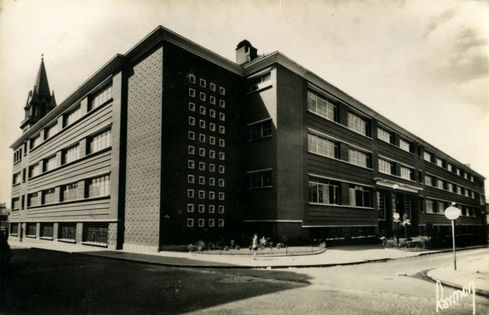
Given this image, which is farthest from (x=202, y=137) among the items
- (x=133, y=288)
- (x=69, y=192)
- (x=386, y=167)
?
(x=386, y=167)

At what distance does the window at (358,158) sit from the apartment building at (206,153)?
0.13m

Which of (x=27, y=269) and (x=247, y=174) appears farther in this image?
(x=247, y=174)

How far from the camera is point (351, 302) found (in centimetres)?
913

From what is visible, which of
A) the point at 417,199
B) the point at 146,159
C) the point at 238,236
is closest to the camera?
the point at 146,159

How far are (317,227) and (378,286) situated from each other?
1870 centimetres

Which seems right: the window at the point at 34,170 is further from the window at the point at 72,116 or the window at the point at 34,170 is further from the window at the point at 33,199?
the window at the point at 72,116

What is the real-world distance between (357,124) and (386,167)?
8300 mm

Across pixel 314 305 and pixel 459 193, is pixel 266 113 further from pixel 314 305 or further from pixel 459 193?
pixel 459 193

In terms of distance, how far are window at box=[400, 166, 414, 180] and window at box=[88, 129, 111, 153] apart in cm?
3572

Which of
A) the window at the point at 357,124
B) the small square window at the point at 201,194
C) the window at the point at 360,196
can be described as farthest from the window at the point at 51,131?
the window at the point at 360,196

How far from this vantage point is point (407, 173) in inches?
1941

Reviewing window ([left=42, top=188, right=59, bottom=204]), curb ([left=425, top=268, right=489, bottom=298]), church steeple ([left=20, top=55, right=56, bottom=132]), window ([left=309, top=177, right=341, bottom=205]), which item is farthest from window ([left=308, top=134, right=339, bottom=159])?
church steeple ([left=20, top=55, right=56, bottom=132])

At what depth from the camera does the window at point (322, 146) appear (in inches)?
1238

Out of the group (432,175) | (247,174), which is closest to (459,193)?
(432,175)
